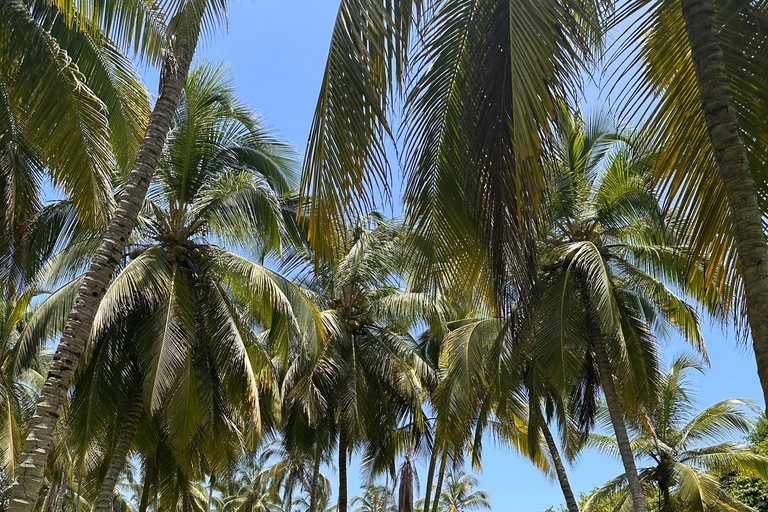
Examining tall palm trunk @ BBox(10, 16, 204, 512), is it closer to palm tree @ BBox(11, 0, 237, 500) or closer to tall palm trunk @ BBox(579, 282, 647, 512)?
palm tree @ BBox(11, 0, 237, 500)

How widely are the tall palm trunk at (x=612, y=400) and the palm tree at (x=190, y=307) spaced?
5.25m

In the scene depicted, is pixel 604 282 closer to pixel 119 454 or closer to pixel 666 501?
pixel 119 454

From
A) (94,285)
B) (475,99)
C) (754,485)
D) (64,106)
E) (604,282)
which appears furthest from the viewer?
(754,485)

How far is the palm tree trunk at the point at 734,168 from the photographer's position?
11.5 ft

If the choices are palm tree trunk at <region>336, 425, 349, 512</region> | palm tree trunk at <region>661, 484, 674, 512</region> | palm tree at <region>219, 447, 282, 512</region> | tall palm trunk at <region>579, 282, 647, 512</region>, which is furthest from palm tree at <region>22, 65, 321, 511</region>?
palm tree at <region>219, 447, 282, 512</region>

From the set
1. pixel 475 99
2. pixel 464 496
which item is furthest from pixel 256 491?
pixel 475 99

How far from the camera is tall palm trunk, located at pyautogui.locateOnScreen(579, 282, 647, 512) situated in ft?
42.8

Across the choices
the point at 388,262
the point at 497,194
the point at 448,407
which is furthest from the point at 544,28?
the point at 388,262

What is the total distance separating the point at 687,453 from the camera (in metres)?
21.8

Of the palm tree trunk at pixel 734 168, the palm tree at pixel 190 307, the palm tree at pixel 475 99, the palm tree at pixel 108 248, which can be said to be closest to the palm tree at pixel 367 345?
the palm tree at pixel 190 307

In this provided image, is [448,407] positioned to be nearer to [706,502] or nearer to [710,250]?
[710,250]

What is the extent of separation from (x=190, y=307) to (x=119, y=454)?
2.83 metres

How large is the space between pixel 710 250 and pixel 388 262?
1413cm

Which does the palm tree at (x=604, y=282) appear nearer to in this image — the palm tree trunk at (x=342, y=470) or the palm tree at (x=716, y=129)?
the palm tree trunk at (x=342, y=470)
